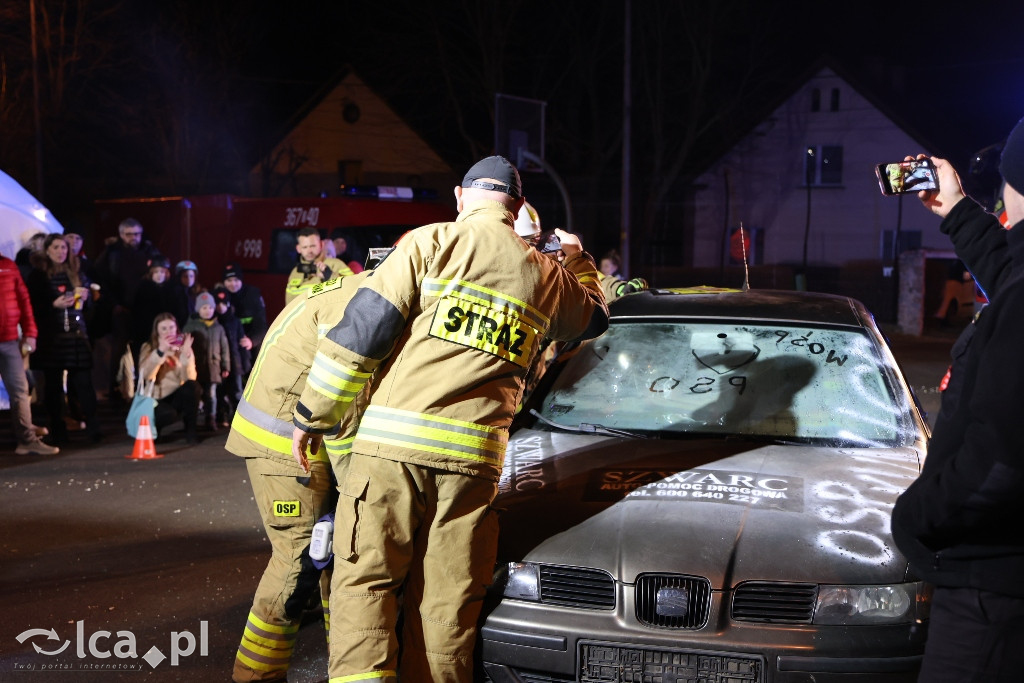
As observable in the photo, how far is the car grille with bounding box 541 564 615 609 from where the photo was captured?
313cm

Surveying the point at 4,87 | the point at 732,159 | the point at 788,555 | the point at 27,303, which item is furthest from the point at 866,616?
the point at 732,159

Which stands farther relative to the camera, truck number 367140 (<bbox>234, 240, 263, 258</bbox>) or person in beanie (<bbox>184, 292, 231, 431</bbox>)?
truck number 367140 (<bbox>234, 240, 263, 258</bbox>)

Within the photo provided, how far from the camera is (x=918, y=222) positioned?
35.8 meters

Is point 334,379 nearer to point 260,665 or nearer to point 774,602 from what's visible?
point 260,665

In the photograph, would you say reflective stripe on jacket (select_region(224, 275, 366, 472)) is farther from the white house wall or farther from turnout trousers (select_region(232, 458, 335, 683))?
the white house wall

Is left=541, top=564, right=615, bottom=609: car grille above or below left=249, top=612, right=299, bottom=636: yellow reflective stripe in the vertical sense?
above

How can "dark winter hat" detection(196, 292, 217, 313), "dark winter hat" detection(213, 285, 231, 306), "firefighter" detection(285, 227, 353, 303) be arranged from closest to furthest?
"firefighter" detection(285, 227, 353, 303)
"dark winter hat" detection(196, 292, 217, 313)
"dark winter hat" detection(213, 285, 231, 306)

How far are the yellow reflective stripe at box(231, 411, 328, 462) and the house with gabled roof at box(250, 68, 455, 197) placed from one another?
34982 mm

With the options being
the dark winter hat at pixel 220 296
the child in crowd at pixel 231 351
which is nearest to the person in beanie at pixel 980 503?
the child in crowd at pixel 231 351

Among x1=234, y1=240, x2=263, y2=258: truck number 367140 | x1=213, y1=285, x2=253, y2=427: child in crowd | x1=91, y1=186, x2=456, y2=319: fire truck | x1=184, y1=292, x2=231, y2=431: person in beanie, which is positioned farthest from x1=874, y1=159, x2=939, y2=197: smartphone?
x1=234, y1=240, x2=263, y2=258: truck number 367140

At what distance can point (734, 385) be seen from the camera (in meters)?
4.48

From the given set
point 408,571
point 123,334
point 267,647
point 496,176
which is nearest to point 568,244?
point 496,176

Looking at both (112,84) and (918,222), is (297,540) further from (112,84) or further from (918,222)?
(918,222)

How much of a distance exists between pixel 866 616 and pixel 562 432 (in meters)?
1.57
